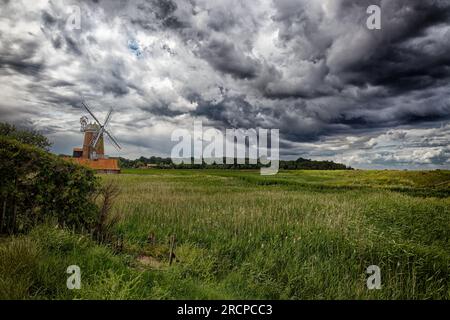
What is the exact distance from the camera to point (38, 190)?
690cm

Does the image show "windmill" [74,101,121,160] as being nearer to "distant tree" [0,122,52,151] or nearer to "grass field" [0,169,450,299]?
"distant tree" [0,122,52,151]

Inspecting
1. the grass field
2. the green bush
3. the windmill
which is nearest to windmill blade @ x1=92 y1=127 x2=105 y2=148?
the windmill

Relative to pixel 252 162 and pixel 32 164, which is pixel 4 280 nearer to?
pixel 32 164

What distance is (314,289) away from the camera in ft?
19.2

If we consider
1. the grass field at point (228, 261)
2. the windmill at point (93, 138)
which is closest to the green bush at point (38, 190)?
the grass field at point (228, 261)

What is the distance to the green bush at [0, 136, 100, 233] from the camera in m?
6.59

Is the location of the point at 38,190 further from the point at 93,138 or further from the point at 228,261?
the point at 93,138

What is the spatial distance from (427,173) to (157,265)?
3995cm

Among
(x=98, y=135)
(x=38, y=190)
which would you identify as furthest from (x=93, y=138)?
(x=38, y=190)

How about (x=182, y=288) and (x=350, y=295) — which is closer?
(x=182, y=288)

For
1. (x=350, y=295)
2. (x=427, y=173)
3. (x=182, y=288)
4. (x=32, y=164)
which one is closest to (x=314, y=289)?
(x=350, y=295)

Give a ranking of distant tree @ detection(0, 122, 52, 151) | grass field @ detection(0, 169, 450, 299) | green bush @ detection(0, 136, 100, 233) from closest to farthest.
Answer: grass field @ detection(0, 169, 450, 299)
green bush @ detection(0, 136, 100, 233)
distant tree @ detection(0, 122, 52, 151)

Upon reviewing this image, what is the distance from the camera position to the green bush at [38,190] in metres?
6.59

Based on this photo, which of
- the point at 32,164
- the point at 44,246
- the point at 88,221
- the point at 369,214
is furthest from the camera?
the point at 369,214
